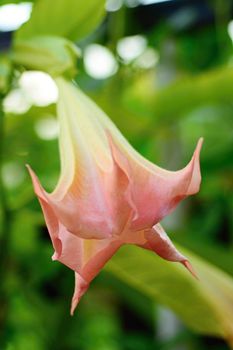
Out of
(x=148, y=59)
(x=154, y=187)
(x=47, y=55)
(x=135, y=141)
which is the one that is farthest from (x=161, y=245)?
(x=148, y=59)

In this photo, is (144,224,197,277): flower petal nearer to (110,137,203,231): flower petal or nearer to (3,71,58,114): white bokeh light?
(110,137,203,231): flower petal

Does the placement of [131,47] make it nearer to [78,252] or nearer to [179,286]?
[179,286]

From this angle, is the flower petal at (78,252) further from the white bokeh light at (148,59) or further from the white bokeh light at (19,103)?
the white bokeh light at (148,59)

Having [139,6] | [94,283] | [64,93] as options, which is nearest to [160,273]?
[64,93]

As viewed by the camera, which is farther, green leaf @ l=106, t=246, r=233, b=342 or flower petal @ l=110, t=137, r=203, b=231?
green leaf @ l=106, t=246, r=233, b=342

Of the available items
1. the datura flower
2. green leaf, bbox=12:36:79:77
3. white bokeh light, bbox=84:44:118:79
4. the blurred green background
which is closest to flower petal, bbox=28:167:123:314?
the datura flower

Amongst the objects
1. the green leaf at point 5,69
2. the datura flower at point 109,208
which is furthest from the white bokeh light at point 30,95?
the datura flower at point 109,208

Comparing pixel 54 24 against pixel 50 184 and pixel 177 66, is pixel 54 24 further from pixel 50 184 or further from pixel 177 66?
pixel 177 66
